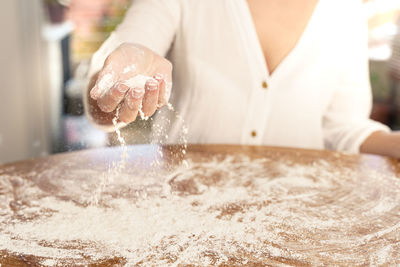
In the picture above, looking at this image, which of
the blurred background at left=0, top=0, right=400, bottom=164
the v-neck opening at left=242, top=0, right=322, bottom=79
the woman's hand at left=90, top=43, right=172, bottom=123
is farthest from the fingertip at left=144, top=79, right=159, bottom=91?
the blurred background at left=0, top=0, right=400, bottom=164

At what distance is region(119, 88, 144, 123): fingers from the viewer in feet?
2.25

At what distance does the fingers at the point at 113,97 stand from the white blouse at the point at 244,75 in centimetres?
40

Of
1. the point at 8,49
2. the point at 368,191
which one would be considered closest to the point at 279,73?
the point at 368,191

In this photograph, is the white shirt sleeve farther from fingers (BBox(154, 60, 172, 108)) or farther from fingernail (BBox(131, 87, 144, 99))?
fingernail (BBox(131, 87, 144, 99))

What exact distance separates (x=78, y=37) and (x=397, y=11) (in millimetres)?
1918

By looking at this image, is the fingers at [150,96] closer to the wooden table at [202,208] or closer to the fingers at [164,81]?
the fingers at [164,81]

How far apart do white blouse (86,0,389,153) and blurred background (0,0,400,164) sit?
3.06ft

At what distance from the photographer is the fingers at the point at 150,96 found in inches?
27.3

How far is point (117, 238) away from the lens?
26.3 inches

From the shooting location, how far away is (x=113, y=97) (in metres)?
0.70

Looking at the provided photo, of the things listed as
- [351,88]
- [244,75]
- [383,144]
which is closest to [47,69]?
[244,75]

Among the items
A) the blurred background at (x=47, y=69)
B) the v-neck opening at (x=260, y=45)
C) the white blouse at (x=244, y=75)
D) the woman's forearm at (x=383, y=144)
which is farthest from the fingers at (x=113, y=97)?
the blurred background at (x=47, y=69)

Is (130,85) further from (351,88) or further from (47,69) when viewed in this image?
(47,69)

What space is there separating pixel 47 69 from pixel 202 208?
180 centimetres
